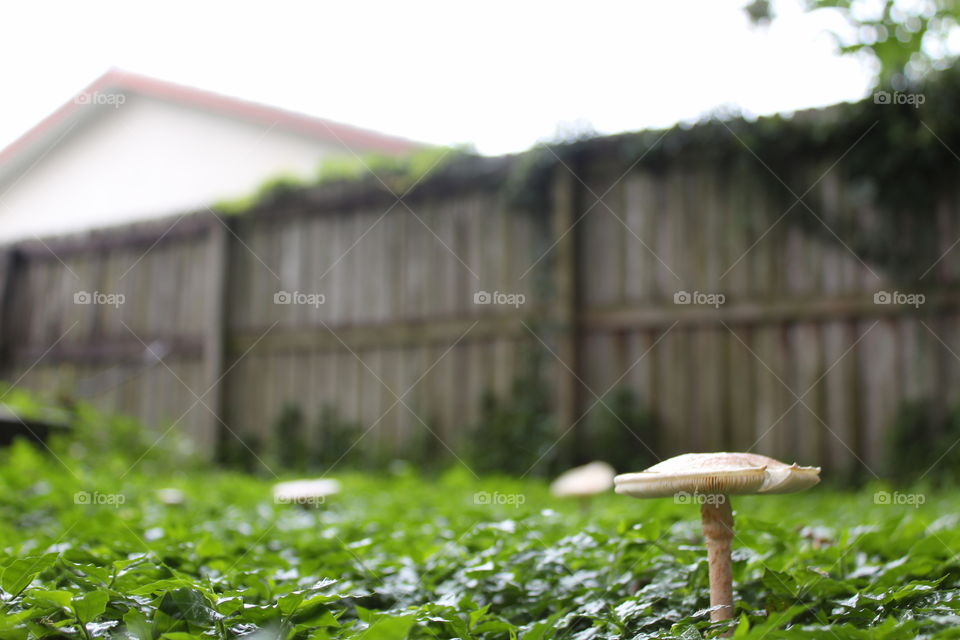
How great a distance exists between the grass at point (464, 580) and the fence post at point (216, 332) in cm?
551

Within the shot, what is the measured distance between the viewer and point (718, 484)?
1856mm

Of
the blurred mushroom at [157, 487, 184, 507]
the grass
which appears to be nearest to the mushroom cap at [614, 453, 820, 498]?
the grass

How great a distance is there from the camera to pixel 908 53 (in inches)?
115

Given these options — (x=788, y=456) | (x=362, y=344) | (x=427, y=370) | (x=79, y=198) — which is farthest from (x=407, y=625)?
(x=79, y=198)

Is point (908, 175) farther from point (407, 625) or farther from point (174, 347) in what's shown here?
point (174, 347)

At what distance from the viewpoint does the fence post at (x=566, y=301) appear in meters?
7.21

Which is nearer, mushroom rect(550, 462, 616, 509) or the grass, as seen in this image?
the grass

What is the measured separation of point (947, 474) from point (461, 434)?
159 inches

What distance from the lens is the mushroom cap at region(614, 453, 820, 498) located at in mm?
1837

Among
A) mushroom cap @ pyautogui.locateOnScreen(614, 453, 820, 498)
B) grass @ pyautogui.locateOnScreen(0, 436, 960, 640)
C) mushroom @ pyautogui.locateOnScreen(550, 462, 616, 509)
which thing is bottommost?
mushroom @ pyautogui.locateOnScreen(550, 462, 616, 509)

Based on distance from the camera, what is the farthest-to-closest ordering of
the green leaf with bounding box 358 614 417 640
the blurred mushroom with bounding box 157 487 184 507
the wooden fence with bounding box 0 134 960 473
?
the wooden fence with bounding box 0 134 960 473
the blurred mushroom with bounding box 157 487 184 507
the green leaf with bounding box 358 614 417 640

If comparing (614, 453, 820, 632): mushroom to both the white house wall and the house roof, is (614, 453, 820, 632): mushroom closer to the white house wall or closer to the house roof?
the house roof

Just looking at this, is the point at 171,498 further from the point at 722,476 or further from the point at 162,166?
the point at 162,166

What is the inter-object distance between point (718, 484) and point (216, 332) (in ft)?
27.4
